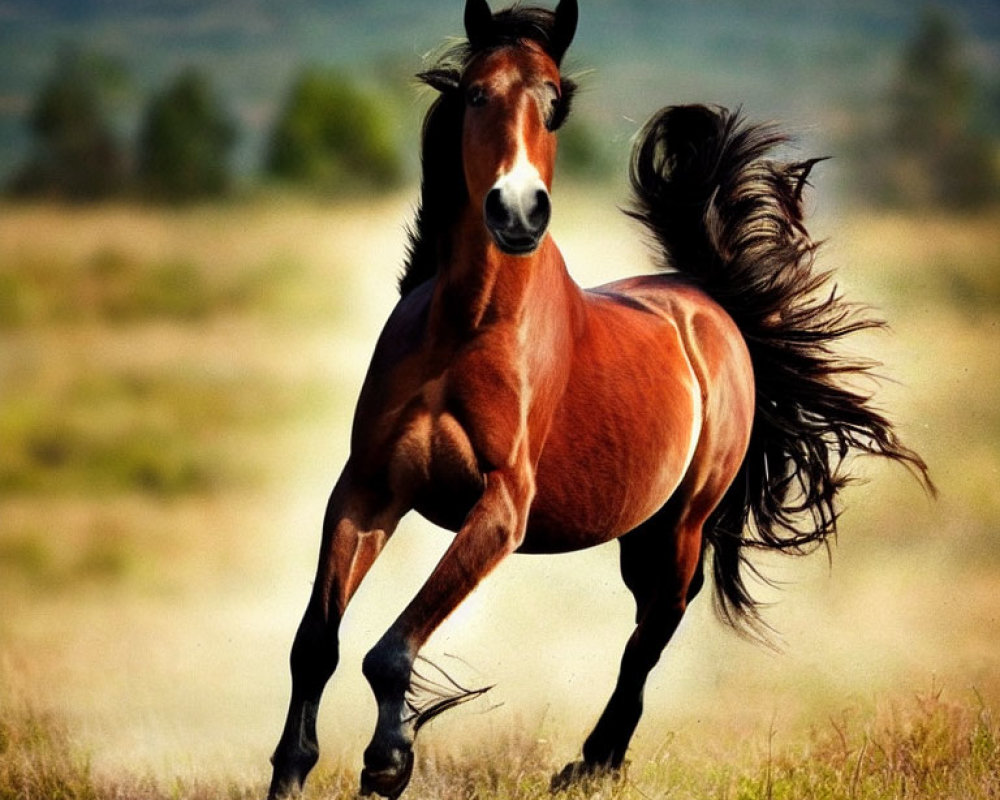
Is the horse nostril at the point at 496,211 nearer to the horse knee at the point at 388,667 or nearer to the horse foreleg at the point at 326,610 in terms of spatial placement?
the horse foreleg at the point at 326,610

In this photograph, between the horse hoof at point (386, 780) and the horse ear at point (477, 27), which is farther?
the horse ear at point (477, 27)

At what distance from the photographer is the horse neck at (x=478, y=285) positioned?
6.55 m

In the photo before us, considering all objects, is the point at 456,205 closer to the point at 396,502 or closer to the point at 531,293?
the point at 531,293

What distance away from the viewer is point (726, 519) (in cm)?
872

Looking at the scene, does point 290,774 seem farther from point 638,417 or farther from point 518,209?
point 518,209

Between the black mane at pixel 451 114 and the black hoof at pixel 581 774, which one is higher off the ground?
the black mane at pixel 451 114

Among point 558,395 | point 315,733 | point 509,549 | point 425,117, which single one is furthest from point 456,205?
point 315,733

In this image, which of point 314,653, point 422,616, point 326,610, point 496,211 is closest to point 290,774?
point 314,653

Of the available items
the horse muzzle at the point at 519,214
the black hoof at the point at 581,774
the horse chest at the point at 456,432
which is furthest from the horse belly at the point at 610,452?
the black hoof at the point at 581,774

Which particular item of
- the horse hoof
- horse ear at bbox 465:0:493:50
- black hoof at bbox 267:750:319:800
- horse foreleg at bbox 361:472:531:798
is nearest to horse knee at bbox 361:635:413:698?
horse foreleg at bbox 361:472:531:798

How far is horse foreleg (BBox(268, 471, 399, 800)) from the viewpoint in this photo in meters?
6.44

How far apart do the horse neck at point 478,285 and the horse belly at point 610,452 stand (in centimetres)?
51

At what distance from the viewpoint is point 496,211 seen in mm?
6090

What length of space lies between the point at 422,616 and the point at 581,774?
1.78 meters
